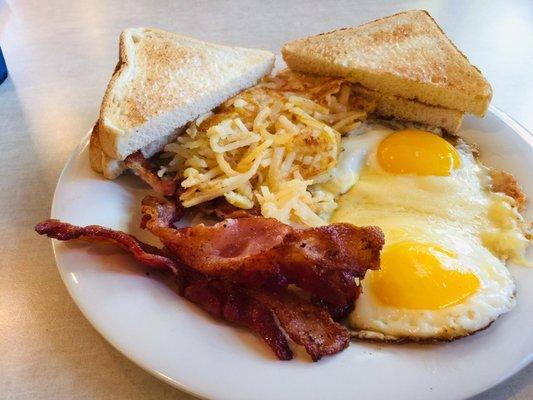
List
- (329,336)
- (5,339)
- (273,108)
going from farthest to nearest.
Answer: (273,108)
(5,339)
(329,336)

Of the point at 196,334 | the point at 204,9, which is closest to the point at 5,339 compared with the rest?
the point at 196,334

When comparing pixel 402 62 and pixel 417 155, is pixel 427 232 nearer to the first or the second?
pixel 417 155

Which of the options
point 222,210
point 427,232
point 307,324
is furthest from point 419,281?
Result: point 222,210

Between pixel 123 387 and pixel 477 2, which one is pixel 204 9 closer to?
pixel 477 2

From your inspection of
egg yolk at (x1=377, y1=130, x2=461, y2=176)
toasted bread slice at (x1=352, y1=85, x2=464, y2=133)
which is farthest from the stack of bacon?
toasted bread slice at (x1=352, y1=85, x2=464, y2=133)

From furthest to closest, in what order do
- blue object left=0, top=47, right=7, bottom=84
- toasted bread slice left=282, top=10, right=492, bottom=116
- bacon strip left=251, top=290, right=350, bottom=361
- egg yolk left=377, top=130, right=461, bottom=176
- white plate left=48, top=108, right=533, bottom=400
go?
blue object left=0, top=47, right=7, bottom=84
toasted bread slice left=282, top=10, right=492, bottom=116
egg yolk left=377, top=130, right=461, bottom=176
bacon strip left=251, top=290, right=350, bottom=361
white plate left=48, top=108, right=533, bottom=400

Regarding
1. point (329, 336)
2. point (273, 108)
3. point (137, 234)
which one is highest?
point (273, 108)

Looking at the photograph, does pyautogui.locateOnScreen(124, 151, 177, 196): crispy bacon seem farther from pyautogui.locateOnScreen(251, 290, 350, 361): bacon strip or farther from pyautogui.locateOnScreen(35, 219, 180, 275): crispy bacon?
pyautogui.locateOnScreen(251, 290, 350, 361): bacon strip

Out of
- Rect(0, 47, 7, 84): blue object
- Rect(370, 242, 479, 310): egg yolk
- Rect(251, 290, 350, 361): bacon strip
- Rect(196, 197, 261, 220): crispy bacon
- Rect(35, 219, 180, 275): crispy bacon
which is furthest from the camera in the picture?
Rect(0, 47, 7, 84): blue object
